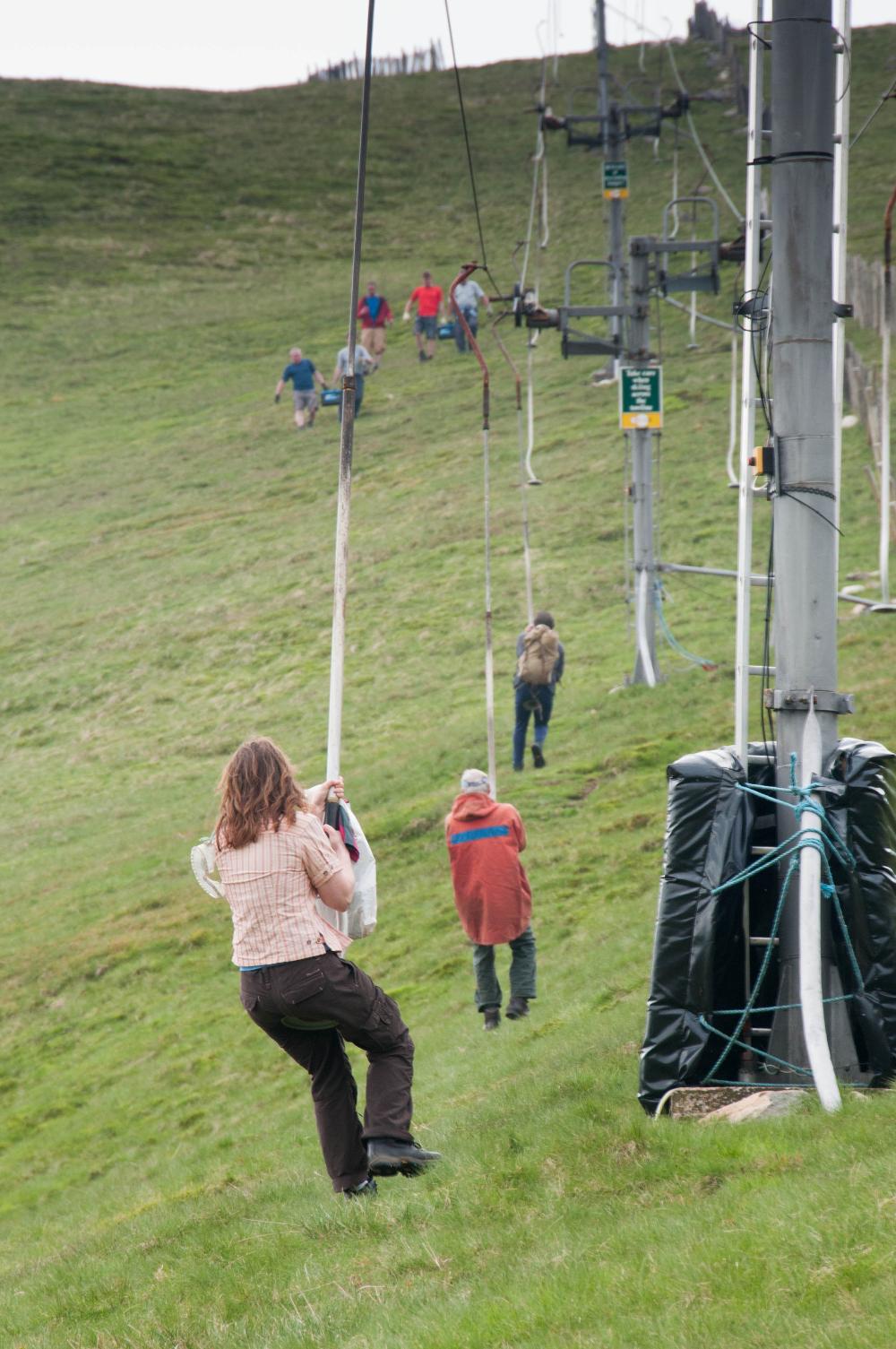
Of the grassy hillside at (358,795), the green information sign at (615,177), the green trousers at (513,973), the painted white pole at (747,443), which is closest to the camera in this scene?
the grassy hillside at (358,795)

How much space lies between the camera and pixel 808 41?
6.91 meters

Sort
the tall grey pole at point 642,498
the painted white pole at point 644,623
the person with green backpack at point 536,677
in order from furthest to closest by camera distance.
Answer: the painted white pole at point 644,623, the tall grey pole at point 642,498, the person with green backpack at point 536,677

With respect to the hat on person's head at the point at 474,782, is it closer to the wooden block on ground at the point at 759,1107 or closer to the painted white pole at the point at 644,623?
the wooden block on ground at the point at 759,1107

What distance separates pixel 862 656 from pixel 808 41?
13800 mm

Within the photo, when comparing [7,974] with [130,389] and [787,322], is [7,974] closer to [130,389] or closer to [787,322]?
[787,322]

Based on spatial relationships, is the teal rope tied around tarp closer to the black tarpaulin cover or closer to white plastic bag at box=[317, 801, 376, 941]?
the black tarpaulin cover

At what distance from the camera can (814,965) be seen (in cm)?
643

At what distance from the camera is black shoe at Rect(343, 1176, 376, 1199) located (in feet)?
22.4

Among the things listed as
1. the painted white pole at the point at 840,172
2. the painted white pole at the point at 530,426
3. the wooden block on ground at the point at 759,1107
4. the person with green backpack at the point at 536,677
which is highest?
the painted white pole at the point at 840,172

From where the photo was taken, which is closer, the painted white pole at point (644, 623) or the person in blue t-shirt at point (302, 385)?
the painted white pole at point (644, 623)

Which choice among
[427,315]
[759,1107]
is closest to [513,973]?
[759,1107]

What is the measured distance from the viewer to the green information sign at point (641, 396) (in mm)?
19969

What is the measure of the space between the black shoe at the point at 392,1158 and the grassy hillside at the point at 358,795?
168 millimetres

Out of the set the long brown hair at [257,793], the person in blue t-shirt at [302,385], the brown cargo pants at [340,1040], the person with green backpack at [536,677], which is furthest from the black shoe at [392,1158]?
the person in blue t-shirt at [302,385]
